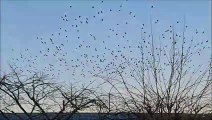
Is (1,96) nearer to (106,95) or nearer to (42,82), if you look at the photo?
(42,82)

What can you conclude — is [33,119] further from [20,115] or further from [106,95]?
[106,95]

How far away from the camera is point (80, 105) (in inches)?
361

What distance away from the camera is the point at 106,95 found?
948 cm

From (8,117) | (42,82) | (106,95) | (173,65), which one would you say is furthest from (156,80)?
(8,117)

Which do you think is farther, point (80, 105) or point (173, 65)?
point (173, 65)

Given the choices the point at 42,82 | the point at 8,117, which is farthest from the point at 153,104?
the point at 8,117

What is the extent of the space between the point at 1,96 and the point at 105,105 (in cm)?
220

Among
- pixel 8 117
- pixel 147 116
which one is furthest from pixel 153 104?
pixel 8 117

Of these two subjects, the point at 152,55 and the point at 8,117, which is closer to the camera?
the point at 8,117

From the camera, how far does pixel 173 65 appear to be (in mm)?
9773

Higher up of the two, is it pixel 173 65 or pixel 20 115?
pixel 173 65

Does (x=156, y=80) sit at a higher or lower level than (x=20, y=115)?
higher

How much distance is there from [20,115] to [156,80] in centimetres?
301

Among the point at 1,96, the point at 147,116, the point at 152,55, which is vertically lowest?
the point at 147,116
